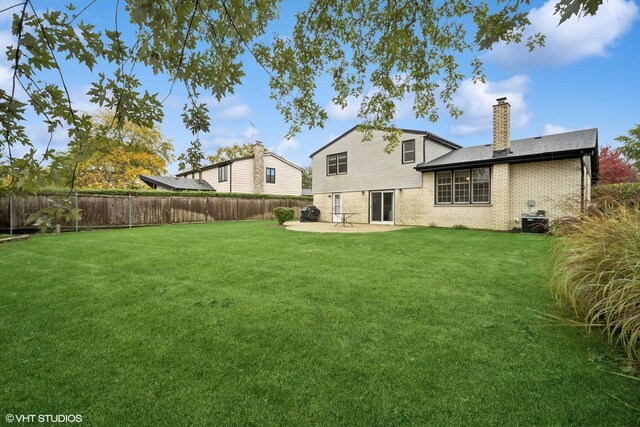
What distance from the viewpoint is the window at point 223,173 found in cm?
2837

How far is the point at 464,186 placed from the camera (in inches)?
592

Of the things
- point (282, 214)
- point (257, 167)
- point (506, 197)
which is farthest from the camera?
point (257, 167)

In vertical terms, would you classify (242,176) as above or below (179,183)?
above

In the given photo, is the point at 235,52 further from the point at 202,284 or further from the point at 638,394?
the point at 638,394

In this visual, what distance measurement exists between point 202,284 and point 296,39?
412 cm

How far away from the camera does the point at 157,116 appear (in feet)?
7.78

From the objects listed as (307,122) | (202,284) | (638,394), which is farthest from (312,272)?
(638,394)

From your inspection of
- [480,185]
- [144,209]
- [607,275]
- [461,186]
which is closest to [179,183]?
[144,209]

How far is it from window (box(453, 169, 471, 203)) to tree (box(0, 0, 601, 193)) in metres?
9.61

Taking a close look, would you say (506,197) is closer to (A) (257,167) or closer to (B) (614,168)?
(B) (614,168)

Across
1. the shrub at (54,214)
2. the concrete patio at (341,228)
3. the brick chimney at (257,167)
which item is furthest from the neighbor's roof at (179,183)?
the shrub at (54,214)

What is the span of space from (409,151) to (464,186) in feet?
11.5

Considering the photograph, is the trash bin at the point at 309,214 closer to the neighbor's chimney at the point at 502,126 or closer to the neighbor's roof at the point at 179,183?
the neighbor's chimney at the point at 502,126

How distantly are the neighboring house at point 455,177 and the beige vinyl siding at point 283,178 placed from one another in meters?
9.12
